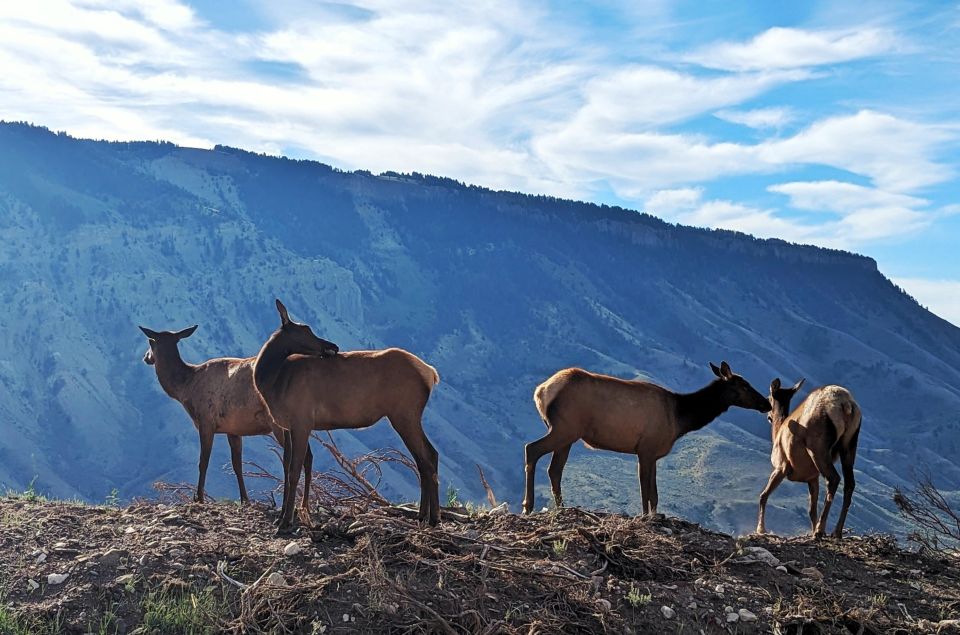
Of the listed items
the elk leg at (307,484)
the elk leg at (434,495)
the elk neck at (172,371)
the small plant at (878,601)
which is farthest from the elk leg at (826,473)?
the elk neck at (172,371)

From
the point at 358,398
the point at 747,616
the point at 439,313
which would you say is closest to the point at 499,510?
the point at 358,398

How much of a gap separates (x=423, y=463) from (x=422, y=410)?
1.76ft

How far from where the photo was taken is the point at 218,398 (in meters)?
12.3

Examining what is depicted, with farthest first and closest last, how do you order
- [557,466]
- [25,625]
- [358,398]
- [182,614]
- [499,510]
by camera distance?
[557,466], [499,510], [358,398], [182,614], [25,625]

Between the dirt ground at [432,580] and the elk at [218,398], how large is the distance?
3180 mm

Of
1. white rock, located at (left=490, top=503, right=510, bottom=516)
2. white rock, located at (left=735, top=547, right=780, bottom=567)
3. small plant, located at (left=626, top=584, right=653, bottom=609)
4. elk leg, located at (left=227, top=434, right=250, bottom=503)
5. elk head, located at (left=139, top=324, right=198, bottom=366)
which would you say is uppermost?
elk head, located at (left=139, top=324, right=198, bottom=366)

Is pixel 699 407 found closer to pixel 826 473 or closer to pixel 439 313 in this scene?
pixel 826 473

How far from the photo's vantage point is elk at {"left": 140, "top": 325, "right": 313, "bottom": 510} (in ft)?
39.4

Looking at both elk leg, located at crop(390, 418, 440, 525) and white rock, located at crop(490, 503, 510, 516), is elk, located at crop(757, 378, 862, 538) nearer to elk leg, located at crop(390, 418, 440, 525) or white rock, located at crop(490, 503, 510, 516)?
white rock, located at crop(490, 503, 510, 516)

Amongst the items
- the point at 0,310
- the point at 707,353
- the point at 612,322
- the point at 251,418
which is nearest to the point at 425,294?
the point at 612,322

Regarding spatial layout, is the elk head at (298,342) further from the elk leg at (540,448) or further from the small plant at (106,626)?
the small plant at (106,626)

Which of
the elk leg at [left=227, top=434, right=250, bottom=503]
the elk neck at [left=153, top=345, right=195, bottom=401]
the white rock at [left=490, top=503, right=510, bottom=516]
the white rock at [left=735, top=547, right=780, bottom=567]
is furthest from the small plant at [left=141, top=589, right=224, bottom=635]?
the elk neck at [left=153, top=345, right=195, bottom=401]

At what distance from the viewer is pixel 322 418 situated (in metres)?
8.95

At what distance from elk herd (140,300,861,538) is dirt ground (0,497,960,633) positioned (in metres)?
0.90
